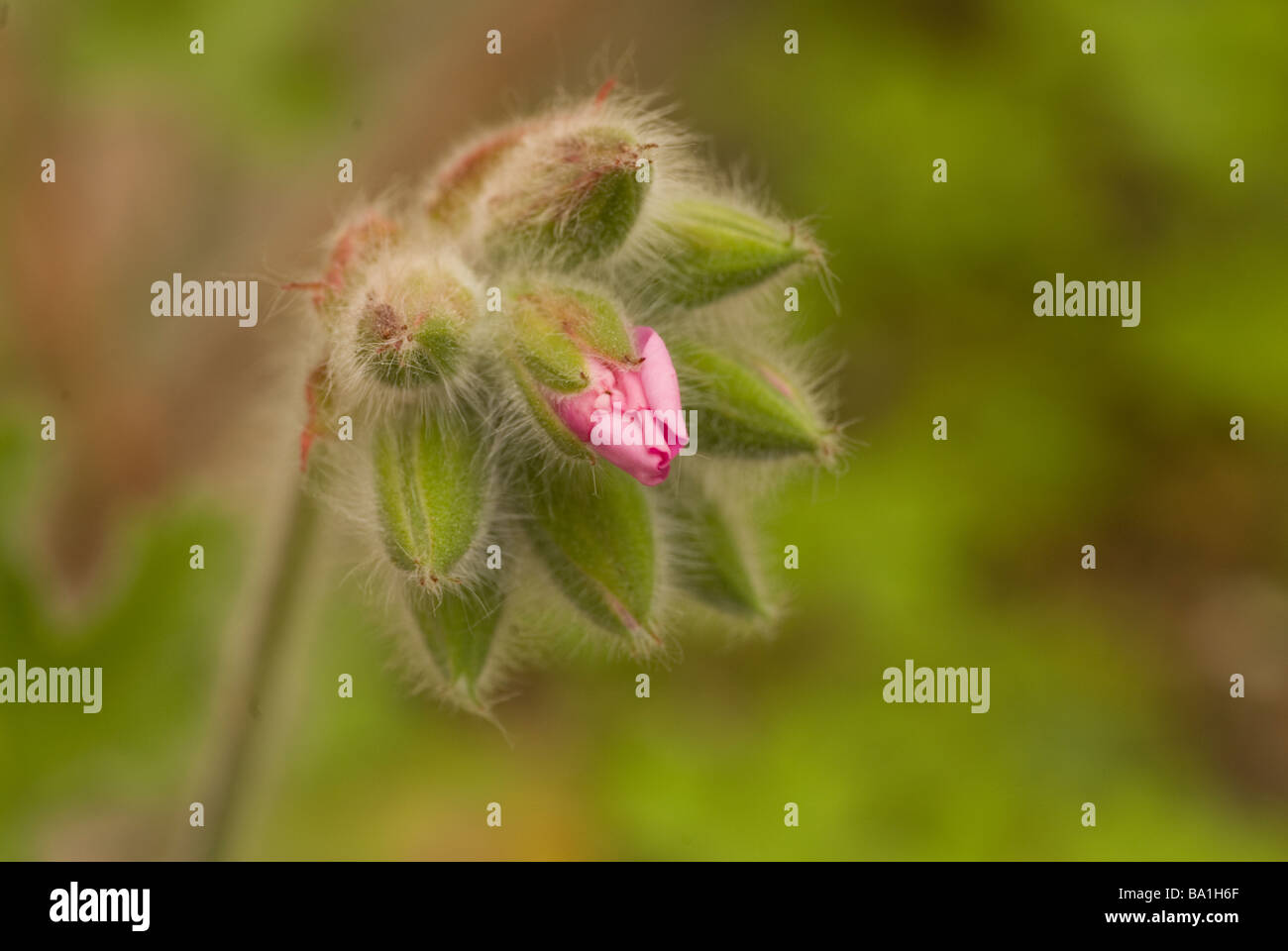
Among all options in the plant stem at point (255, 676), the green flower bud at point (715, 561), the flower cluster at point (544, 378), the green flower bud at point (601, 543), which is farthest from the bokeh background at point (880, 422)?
the green flower bud at point (601, 543)

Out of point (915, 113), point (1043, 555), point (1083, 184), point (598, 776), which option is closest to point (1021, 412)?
point (1043, 555)

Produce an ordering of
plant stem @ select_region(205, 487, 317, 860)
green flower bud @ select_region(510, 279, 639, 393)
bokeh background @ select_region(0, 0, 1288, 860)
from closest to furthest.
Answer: green flower bud @ select_region(510, 279, 639, 393)
plant stem @ select_region(205, 487, 317, 860)
bokeh background @ select_region(0, 0, 1288, 860)

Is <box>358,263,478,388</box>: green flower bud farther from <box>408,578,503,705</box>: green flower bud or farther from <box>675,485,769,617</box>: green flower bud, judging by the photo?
<box>675,485,769,617</box>: green flower bud

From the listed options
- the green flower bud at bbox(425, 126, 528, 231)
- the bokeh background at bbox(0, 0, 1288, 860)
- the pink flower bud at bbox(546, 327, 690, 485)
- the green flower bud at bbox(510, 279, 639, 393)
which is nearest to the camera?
the pink flower bud at bbox(546, 327, 690, 485)

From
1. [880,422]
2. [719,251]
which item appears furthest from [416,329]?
[880,422]

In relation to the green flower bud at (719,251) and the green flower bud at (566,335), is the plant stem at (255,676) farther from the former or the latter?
the green flower bud at (719,251)

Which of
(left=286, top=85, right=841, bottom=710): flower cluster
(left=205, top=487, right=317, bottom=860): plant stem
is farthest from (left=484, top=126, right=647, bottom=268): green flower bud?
(left=205, top=487, right=317, bottom=860): plant stem

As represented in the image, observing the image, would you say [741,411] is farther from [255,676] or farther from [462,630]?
[255,676]
